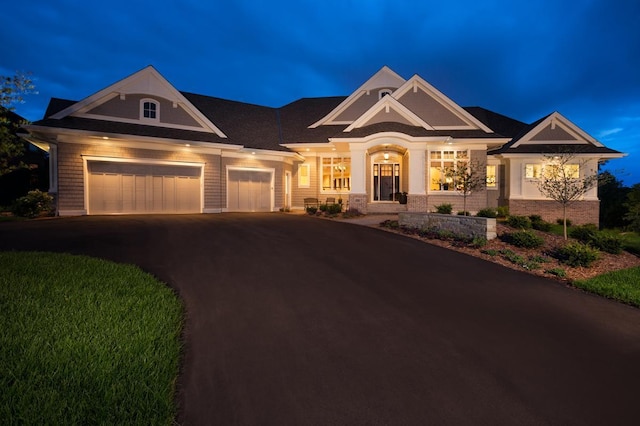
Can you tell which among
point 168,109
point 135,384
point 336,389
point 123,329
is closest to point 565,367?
point 336,389

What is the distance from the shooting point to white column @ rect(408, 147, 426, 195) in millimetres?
17281

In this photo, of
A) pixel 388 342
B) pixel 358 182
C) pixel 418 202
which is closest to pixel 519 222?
pixel 418 202

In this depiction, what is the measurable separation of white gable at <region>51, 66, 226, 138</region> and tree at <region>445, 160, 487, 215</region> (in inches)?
503

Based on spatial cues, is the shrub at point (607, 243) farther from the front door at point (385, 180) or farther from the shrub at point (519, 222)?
the front door at point (385, 180)

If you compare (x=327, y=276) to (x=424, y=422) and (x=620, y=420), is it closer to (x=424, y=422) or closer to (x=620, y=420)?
(x=424, y=422)

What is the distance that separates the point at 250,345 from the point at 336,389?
1257mm

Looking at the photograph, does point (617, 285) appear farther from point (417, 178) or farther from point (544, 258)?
point (417, 178)

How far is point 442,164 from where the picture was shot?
18.6 metres

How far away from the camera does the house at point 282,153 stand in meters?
15.3

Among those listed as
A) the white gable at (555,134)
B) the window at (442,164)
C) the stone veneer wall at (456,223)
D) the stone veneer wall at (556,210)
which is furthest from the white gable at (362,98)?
the stone veneer wall at (456,223)

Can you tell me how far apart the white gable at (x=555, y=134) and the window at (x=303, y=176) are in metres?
12.9

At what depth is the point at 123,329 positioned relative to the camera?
391 centimetres

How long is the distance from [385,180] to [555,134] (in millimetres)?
10491

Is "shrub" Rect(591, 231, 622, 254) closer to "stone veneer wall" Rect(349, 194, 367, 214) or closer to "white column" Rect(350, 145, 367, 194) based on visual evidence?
"stone veneer wall" Rect(349, 194, 367, 214)
